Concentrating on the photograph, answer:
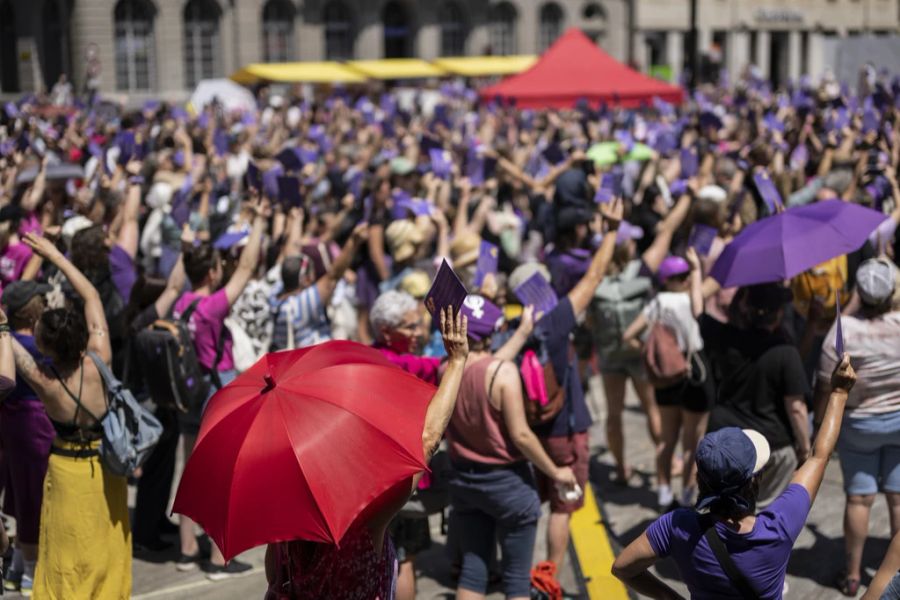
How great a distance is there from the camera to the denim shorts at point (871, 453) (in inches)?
221

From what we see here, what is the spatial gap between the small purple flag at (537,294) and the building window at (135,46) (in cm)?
3600

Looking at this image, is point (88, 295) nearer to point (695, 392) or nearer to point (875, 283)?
point (695, 392)

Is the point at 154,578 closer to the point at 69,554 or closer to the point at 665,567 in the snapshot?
the point at 69,554

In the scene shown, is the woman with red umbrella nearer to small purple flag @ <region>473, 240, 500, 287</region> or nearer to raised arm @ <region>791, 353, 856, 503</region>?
raised arm @ <region>791, 353, 856, 503</region>

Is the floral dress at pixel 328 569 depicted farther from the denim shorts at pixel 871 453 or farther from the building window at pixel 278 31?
the building window at pixel 278 31

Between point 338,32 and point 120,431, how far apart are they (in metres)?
40.9

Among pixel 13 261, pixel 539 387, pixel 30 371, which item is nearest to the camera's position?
pixel 30 371

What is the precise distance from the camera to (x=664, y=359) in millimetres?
6746

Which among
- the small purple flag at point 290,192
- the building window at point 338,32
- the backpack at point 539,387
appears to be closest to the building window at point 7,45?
the building window at point 338,32

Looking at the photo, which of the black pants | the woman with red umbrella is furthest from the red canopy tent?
the woman with red umbrella

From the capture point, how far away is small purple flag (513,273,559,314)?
5625 millimetres

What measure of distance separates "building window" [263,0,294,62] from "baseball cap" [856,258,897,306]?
126 ft

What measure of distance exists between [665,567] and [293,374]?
3140 mm

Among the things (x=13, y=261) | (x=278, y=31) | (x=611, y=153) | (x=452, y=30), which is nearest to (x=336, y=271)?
(x=13, y=261)
